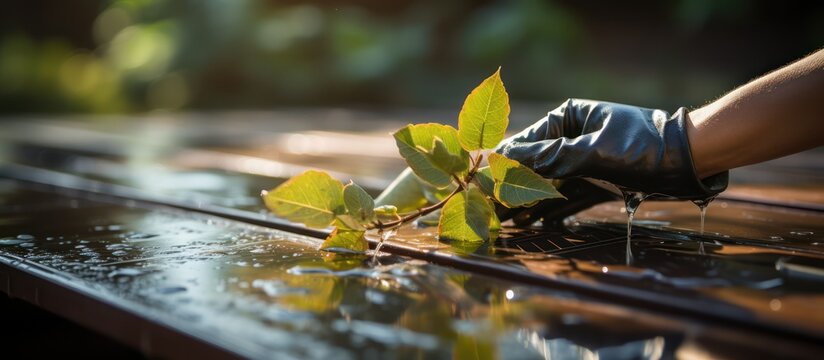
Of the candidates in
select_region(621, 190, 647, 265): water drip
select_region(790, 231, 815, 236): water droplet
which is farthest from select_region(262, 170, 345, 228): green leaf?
select_region(790, 231, 815, 236): water droplet

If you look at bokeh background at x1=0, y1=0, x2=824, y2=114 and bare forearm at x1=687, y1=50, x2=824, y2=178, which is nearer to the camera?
bare forearm at x1=687, y1=50, x2=824, y2=178

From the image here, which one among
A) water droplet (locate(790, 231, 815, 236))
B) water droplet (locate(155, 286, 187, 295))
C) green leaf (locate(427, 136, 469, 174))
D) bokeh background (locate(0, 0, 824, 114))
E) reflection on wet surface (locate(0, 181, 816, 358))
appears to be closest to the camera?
reflection on wet surface (locate(0, 181, 816, 358))

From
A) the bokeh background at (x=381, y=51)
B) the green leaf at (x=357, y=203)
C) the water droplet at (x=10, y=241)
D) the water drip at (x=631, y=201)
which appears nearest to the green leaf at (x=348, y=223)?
the green leaf at (x=357, y=203)

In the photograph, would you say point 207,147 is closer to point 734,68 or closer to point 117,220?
point 117,220

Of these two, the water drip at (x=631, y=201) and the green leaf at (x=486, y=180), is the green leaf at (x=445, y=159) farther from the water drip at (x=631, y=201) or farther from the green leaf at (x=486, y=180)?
the water drip at (x=631, y=201)

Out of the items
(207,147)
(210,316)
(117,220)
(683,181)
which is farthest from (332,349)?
(207,147)

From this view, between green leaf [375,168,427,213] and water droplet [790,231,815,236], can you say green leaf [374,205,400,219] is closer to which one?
green leaf [375,168,427,213]
